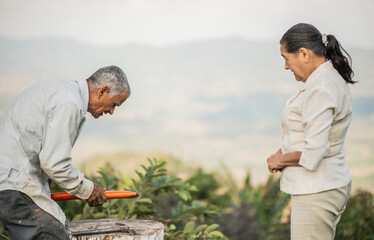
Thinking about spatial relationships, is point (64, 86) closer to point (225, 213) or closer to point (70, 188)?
point (70, 188)

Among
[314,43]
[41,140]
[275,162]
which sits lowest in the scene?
[275,162]

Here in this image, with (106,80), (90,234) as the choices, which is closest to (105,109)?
(106,80)

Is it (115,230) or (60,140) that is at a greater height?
(60,140)

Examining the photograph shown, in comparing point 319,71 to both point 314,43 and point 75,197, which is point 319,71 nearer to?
point 314,43

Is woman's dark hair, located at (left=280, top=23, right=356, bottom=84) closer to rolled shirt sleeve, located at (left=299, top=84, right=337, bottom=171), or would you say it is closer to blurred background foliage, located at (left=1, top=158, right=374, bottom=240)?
rolled shirt sleeve, located at (left=299, top=84, right=337, bottom=171)

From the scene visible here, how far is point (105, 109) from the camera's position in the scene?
356 cm

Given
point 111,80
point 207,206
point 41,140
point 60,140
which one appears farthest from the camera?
point 207,206

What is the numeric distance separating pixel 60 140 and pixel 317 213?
1619 millimetres

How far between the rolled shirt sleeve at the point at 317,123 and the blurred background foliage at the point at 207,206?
59.6 inches

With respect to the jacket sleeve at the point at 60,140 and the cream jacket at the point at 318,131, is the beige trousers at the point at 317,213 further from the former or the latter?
the jacket sleeve at the point at 60,140

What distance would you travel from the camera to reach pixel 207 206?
201 inches

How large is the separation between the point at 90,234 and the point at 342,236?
3962 mm

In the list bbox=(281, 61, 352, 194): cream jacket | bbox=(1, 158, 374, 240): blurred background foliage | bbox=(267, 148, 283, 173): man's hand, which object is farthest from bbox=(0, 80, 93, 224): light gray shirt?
bbox=(1, 158, 374, 240): blurred background foliage

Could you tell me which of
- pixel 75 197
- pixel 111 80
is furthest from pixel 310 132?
pixel 75 197
